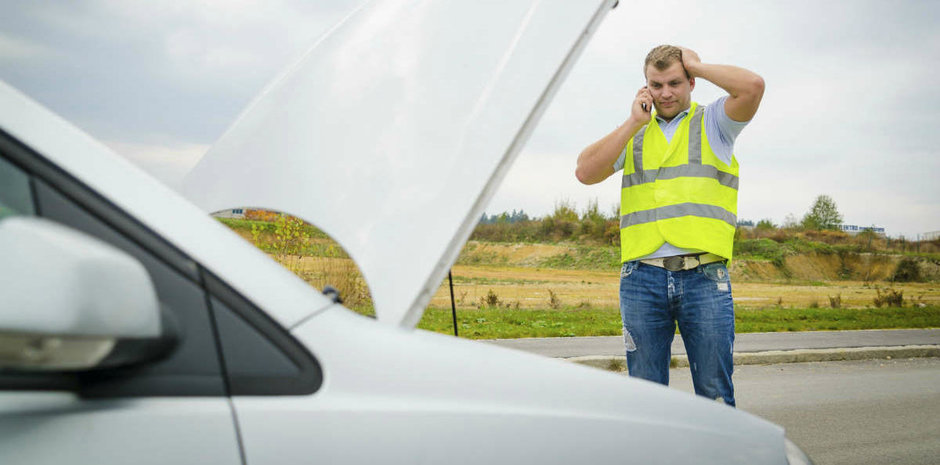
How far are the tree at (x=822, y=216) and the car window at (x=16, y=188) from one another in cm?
5191

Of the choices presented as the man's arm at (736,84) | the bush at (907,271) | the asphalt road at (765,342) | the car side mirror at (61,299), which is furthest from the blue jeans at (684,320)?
the bush at (907,271)

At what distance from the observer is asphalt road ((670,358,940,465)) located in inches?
171

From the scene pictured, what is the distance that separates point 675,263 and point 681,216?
0.70ft

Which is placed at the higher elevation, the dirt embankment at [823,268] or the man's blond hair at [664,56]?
the man's blond hair at [664,56]

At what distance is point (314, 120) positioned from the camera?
145 centimetres

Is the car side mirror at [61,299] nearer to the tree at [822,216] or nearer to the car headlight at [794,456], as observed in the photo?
the car headlight at [794,456]

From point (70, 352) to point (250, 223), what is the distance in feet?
3.56

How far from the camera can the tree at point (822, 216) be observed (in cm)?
4678

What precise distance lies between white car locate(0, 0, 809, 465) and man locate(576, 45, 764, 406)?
1.24 metres

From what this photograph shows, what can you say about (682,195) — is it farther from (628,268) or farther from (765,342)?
(765,342)

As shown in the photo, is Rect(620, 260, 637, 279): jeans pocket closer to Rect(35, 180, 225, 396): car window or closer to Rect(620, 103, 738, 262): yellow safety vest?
Rect(620, 103, 738, 262): yellow safety vest

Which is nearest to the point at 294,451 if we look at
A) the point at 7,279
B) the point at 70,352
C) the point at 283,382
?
the point at 283,382

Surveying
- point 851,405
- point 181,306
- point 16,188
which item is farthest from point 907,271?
point 16,188

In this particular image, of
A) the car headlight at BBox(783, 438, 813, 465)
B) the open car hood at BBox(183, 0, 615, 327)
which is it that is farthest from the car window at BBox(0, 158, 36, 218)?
the car headlight at BBox(783, 438, 813, 465)
